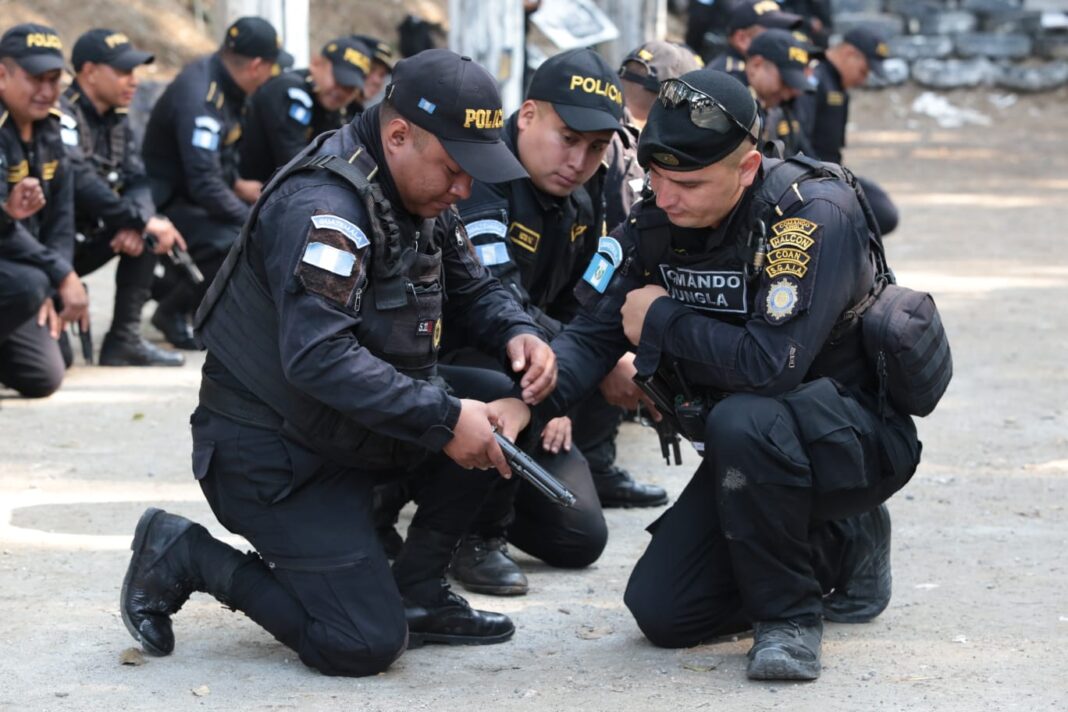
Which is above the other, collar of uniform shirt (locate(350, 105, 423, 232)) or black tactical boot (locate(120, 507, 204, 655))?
collar of uniform shirt (locate(350, 105, 423, 232))

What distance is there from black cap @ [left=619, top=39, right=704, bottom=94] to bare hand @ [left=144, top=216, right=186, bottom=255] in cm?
268

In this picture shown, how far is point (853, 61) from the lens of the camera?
9.84 metres

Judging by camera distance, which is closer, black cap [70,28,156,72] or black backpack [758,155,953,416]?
black backpack [758,155,953,416]

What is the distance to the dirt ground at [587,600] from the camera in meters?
3.65

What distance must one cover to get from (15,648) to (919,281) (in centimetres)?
702

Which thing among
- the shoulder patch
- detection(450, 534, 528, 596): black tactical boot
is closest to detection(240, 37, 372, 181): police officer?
detection(450, 534, 528, 596): black tactical boot

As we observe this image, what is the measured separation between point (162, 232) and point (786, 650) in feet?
15.5

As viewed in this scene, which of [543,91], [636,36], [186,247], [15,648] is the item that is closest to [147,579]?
[15,648]

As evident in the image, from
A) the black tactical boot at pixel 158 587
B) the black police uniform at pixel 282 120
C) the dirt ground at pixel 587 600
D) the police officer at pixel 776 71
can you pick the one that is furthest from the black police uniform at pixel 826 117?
the black tactical boot at pixel 158 587

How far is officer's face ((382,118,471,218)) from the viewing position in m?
3.68

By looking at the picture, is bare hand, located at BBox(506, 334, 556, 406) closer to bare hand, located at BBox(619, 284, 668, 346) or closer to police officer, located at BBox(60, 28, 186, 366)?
bare hand, located at BBox(619, 284, 668, 346)

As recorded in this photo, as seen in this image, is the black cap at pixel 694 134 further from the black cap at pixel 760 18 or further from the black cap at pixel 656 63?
the black cap at pixel 760 18

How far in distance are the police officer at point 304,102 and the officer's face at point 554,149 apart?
3552mm

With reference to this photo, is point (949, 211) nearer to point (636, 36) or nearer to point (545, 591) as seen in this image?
point (636, 36)
